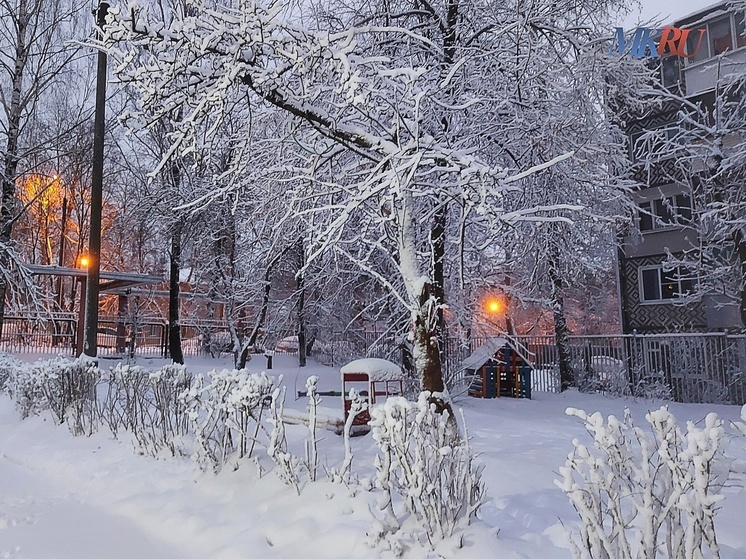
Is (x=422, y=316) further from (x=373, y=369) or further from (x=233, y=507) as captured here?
(x=233, y=507)

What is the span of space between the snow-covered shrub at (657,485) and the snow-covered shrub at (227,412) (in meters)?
3.20

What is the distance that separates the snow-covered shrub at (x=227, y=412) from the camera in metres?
5.11

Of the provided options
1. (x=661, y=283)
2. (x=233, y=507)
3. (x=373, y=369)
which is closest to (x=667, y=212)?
(x=661, y=283)

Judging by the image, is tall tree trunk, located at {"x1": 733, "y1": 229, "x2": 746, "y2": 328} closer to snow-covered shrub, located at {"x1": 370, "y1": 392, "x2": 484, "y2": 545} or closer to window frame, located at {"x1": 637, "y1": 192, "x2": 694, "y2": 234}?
window frame, located at {"x1": 637, "y1": 192, "x2": 694, "y2": 234}

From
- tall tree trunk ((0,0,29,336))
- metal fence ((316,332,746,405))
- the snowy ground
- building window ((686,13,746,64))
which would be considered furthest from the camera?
building window ((686,13,746,64))

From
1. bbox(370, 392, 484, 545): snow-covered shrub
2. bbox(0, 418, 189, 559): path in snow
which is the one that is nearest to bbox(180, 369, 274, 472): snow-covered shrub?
bbox(0, 418, 189, 559): path in snow

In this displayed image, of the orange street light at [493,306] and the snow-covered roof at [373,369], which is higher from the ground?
the orange street light at [493,306]

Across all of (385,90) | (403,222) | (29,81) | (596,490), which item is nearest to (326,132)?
(385,90)

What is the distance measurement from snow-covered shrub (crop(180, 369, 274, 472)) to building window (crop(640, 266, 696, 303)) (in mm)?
17539

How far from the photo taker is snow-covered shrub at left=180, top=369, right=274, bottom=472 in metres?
5.11

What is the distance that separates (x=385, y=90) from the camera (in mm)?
5539

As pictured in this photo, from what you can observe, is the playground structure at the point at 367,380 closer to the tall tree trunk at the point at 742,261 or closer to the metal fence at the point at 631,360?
the metal fence at the point at 631,360

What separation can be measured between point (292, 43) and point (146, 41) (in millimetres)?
1164

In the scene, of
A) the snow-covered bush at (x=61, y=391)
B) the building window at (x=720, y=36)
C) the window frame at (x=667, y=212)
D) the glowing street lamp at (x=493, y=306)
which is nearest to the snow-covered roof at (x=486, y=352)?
the glowing street lamp at (x=493, y=306)
